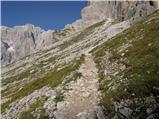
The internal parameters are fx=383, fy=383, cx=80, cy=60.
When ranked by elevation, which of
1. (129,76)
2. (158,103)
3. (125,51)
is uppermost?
(125,51)

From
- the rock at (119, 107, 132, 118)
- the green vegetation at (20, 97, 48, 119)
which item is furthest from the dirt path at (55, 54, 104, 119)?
the rock at (119, 107, 132, 118)

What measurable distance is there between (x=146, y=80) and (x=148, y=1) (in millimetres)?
68957

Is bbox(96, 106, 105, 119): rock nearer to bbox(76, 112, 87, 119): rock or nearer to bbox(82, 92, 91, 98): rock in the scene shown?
bbox(76, 112, 87, 119): rock

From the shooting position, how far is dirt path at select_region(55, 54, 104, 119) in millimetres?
31328

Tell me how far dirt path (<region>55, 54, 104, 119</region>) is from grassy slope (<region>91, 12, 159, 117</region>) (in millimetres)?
869

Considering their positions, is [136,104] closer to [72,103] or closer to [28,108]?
[72,103]

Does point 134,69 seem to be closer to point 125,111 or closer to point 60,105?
point 60,105

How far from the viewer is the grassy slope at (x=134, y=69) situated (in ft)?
105

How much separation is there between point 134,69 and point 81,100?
264 inches

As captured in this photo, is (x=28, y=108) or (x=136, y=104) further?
(x=28, y=108)

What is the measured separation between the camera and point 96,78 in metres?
40.7

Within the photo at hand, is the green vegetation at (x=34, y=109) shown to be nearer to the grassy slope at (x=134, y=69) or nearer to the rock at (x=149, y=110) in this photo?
the grassy slope at (x=134, y=69)

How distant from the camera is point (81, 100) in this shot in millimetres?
34250

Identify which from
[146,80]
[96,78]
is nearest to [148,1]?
[96,78]
